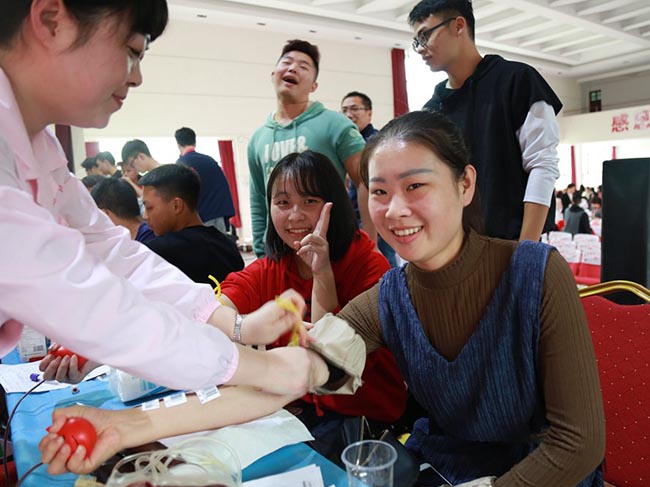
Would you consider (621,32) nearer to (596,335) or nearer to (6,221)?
(596,335)

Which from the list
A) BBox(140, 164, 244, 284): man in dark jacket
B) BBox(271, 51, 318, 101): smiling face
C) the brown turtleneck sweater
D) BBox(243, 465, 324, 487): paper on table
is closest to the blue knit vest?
the brown turtleneck sweater

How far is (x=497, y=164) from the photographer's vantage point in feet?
6.41

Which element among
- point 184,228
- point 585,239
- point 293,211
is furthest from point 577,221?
point 293,211

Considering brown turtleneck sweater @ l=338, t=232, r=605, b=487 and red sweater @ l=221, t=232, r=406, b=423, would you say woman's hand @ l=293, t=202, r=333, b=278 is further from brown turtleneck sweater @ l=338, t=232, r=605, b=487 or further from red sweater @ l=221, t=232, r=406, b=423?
brown turtleneck sweater @ l=338, t=232, r=605, b=487

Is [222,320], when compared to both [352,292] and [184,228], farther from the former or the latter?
[184,228]

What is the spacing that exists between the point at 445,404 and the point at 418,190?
1.65 ft

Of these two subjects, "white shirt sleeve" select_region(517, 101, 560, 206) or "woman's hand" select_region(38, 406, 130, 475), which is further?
"white shirt sleeve" select_region(517, 101, 560, 206)

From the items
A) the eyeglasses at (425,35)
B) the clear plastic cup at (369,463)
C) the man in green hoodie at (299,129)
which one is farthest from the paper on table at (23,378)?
the eyeglasses at (425,35)

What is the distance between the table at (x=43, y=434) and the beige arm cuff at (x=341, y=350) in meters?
0.17

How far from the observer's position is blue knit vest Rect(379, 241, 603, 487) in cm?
105

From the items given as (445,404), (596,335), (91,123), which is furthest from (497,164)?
(91,123)

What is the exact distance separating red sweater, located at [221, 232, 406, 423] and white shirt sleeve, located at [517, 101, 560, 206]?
0.64m

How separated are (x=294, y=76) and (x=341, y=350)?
1.64 metres

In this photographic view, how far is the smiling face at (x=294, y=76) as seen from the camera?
7.80ft
